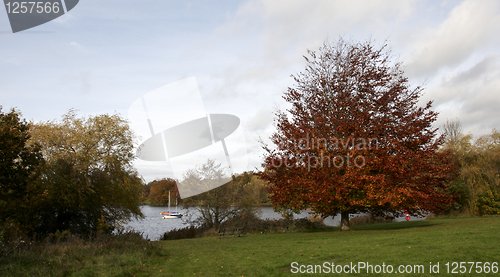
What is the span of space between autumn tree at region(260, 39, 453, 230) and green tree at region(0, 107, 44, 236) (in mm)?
11997

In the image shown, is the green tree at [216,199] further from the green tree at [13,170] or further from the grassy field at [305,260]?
the grassy field at [305,260]

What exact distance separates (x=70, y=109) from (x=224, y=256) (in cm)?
1939

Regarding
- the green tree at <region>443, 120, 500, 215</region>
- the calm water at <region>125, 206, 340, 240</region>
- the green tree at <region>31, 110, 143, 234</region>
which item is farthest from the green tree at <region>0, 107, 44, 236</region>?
the green tree at <region>443, 120, 500, 215</region>

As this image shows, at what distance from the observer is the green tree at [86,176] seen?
1788cm

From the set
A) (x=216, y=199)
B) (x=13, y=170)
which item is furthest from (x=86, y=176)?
(x=216, y=199)

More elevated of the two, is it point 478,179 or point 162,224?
point 478,179

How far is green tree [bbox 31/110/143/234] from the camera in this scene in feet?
58.6

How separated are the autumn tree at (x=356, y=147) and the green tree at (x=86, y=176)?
10932mm

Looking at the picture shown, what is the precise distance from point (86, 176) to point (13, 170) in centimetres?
745

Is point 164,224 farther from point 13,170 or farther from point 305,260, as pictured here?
point 305,260

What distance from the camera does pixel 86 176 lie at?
20.2 metres

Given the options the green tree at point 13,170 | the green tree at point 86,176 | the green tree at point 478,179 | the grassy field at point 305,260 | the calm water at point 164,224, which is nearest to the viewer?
the grassy field at point 305,260

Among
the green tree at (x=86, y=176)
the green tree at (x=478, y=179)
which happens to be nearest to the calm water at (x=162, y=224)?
the green tree at (x=86, y=176)

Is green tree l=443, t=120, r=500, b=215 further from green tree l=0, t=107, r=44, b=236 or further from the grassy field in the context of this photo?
green tree l=0, t=107, r=44, b=236
